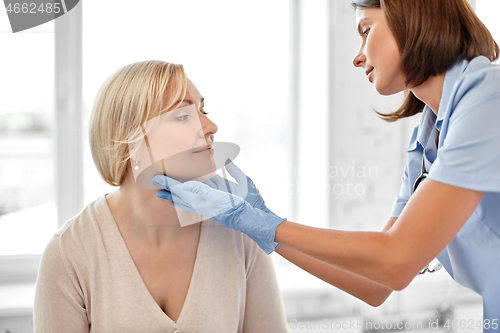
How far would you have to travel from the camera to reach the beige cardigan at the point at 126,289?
103 centimetres

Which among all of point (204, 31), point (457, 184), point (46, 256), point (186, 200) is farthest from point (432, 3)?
point (46, 256)

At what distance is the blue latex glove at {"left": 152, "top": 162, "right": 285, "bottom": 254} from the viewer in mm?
940

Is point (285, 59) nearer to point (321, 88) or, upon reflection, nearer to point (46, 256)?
point (321, 88)

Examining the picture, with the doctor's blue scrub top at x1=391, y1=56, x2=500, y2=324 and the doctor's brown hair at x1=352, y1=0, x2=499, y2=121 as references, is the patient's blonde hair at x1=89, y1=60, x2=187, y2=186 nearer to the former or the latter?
the doctor's brown hair at x1=352, y1=0, x2=499, y2=121

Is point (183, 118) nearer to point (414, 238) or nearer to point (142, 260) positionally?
point (142, 260)

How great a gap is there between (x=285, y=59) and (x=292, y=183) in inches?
22.9

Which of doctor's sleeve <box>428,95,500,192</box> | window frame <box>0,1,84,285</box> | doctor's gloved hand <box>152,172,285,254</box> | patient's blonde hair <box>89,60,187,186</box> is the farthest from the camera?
window frame <box>0,1,84,285</box>

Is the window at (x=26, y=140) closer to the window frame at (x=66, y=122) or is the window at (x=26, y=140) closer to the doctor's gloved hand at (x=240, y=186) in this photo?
the window frame at (x=66, y=122)

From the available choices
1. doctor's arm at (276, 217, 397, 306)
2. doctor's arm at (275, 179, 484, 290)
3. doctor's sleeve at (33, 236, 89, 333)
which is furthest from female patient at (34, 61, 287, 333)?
doctor's arm at (275, 179, 484, 290)

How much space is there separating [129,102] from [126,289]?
1.67ft

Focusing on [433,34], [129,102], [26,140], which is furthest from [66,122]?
[433,34]

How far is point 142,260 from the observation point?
1.11 meters

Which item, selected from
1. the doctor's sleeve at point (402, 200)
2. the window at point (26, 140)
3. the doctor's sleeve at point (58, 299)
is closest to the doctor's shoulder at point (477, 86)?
the doctor's sleeve at point (402, 200)

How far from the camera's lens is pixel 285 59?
1828mm
